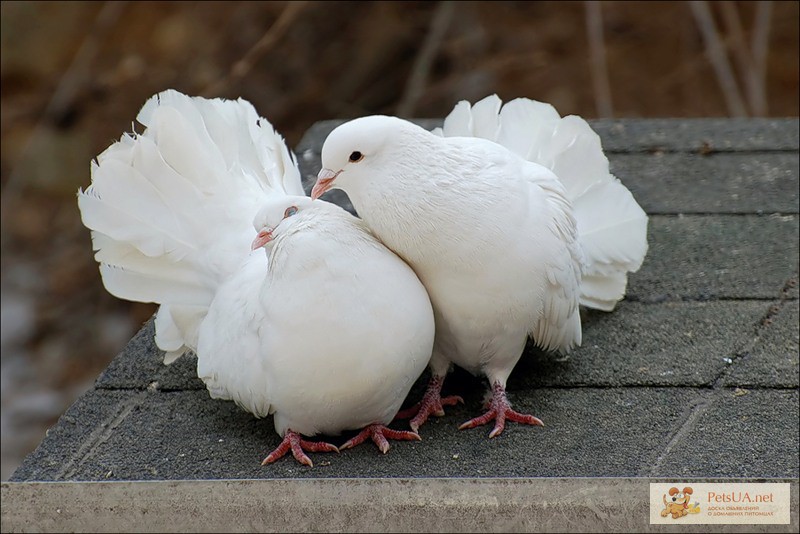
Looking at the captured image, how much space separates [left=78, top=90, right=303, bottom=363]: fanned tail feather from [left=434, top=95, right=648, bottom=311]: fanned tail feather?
86 cm

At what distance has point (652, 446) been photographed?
9.09 feet

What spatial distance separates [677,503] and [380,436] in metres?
0.84

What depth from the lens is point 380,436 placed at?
2771mm

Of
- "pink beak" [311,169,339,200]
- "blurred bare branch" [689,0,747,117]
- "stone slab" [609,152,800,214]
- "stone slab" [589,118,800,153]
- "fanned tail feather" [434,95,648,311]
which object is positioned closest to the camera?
"pink beak" [311,169,339,200]

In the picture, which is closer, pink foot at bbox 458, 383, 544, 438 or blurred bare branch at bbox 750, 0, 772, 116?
pink foot at bbox 458, 383, 544, 438

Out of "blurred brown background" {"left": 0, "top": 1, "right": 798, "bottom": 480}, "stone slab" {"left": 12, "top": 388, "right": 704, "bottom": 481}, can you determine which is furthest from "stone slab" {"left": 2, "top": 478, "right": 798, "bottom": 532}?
"blurred brown background" {"left": 0, "top": 1, "right": 798, "bottom": 480}

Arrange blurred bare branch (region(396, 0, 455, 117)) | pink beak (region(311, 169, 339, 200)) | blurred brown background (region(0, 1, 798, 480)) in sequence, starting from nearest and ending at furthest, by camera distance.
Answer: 1. pink beak (region(311, 169, 339, 200))
2. blurred brown background (region(0, 1, 798, 480))
3. blurred bare branch (region(396, 0, 455, 117))

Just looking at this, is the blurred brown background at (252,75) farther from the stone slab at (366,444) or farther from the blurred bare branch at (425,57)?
the stone slab at (366,444)

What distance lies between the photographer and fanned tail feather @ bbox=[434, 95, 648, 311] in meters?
3.37

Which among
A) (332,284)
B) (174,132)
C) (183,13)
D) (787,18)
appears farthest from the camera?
(787,18)

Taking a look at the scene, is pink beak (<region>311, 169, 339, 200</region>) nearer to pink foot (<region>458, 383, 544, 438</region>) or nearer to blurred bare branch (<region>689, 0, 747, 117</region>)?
pink foot (<region>458, 383, 544, 438</region>)

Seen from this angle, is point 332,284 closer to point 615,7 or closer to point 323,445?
point 323,445

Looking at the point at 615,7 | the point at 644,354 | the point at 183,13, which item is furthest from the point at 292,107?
the point at 644,354

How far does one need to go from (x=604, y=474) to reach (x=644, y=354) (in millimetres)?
767
